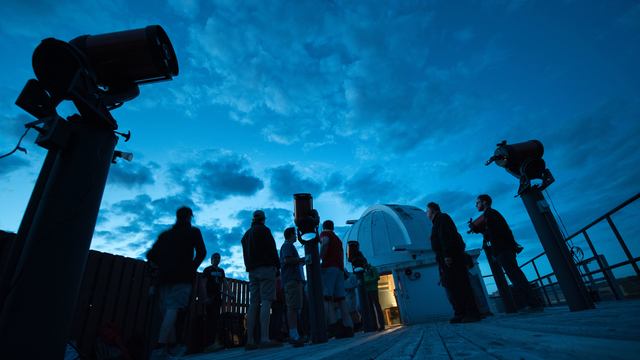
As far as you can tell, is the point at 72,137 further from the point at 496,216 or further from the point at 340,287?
the point at 496,216

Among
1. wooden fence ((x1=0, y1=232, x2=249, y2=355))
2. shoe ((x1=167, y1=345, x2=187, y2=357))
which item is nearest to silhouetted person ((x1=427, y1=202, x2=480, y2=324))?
shoe ((x1=167, y1=345, x2=187, y2=357))

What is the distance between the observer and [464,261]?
4211 millimetres

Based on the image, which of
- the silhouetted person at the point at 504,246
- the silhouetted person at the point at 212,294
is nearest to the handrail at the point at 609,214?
the silhouetted person at the point at 504,246

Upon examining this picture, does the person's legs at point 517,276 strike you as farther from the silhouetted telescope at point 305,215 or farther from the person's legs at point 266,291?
the person's legs at point 266,291

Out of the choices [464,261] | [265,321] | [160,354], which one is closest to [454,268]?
[464,261]

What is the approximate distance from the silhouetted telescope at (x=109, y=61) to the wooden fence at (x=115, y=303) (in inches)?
118

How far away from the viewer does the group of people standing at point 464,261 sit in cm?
393

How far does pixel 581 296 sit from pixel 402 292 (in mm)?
9554

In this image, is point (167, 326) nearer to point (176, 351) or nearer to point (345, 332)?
point (176, 351)

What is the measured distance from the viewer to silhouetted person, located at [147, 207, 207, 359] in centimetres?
304

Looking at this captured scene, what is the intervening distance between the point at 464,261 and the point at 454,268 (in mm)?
209

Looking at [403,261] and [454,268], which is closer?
[454,268]

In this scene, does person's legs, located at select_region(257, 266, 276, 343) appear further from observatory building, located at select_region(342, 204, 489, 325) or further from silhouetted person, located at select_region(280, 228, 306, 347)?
observatory building, located at select_region(342, 204, 489, 325)

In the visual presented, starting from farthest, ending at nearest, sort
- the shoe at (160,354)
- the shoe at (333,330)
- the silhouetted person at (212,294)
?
the silhouetted person at (212,294) → the shoe at (333,330) → the shoe at (160,354)
